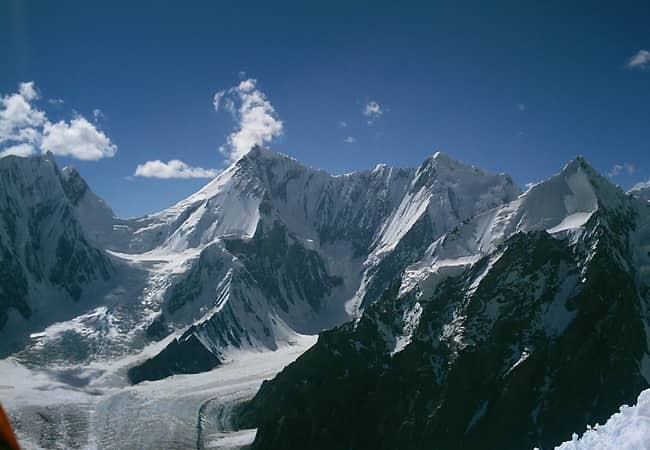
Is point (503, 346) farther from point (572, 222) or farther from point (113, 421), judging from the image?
point (113, 421)

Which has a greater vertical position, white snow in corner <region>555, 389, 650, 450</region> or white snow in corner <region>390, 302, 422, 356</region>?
white snow in corner <region>390, 302, 422, 356</region>

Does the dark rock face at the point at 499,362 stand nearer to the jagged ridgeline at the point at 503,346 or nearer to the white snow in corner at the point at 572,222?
the jagged ridgeline at the point at 503,346

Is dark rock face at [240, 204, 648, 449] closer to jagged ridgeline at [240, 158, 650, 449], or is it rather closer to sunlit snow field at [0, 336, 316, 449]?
jagged ridgeline at [240, 158, 650, 449]

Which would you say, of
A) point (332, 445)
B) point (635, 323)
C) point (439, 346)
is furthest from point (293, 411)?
point (635, 323)

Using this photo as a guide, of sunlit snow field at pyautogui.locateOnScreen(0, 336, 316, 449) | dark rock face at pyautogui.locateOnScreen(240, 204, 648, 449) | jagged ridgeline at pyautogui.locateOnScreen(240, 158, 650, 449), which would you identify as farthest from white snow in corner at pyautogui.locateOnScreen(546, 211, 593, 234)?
sunlit snow field at pyautogui.locateOnScreen(0, 336, 316, 449)

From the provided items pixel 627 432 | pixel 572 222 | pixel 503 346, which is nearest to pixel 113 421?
pixel 503 346
